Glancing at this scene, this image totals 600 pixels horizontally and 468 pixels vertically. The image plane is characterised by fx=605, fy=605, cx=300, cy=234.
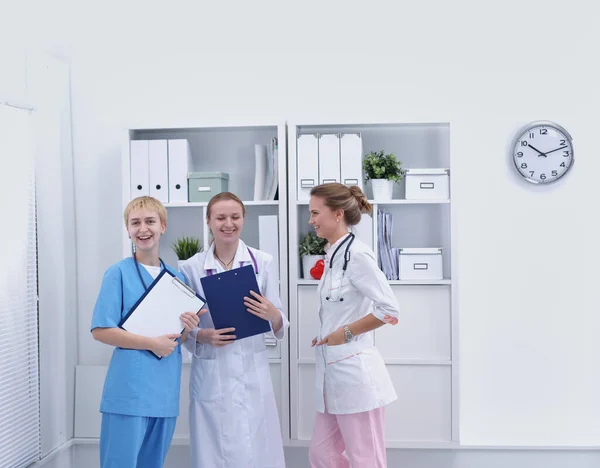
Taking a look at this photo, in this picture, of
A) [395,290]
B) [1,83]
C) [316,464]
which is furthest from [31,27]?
[316,464]

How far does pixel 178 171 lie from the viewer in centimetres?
301

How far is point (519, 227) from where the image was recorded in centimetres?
321

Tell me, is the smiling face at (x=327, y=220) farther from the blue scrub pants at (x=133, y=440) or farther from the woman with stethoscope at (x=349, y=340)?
the blue scrub pants at (x=133, y=440)

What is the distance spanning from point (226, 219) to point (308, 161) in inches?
28.6

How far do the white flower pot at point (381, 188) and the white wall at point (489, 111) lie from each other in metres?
0.47

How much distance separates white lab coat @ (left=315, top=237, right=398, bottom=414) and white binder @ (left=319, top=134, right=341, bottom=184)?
56cm

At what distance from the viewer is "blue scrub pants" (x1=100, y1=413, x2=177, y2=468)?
2.15 m

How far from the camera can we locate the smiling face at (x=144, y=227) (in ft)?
7.41

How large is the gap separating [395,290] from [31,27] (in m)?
2.44

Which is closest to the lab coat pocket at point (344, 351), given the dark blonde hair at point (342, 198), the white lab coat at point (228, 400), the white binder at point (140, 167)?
the white lab coat at point (228, 400)

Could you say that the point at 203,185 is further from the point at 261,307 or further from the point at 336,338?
the point at 336,338

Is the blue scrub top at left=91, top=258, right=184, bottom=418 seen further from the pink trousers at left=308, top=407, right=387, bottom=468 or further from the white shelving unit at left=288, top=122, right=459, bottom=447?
the white shelving unit at left=288, top=122, right=459, bottom=447

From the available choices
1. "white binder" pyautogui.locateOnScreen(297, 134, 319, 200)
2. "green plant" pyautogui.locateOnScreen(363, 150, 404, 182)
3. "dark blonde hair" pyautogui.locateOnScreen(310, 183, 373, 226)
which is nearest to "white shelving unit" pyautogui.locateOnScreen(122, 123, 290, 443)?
"white binder" pyautogui.locateOnScreen(297, 134, 319, 200)

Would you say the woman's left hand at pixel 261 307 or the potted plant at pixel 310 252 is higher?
the potted plant at pixel 310 252
